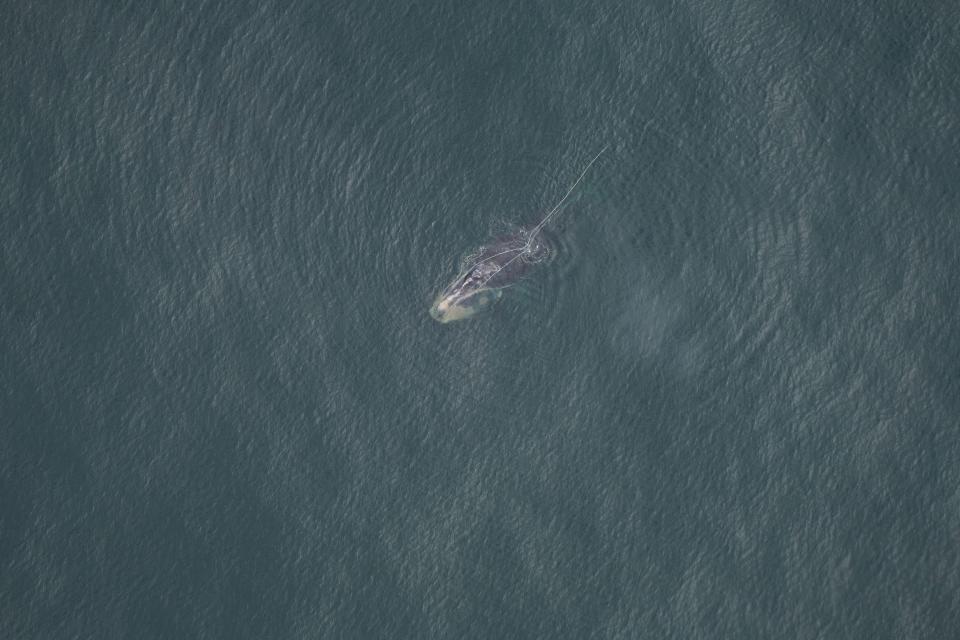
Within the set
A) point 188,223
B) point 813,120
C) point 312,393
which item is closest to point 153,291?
point 188,223

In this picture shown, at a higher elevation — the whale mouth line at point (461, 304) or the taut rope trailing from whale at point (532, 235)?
the taut rope trailing from whale at point (532, 235)

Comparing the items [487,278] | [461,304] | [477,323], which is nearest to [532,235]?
[487,278]

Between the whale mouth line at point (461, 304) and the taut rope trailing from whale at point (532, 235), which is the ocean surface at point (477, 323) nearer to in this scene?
the taut rope trailing from whale at point (532, 235)

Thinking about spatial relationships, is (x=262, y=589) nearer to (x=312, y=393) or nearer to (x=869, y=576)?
(x=312, y=393)

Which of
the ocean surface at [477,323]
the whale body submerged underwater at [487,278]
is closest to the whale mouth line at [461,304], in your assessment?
the whale body submerged underwater at [487,278]

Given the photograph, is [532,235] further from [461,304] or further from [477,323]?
[477,323]

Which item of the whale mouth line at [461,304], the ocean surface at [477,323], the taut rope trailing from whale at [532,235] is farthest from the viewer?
the taut rope trailing from whale at [532,235]

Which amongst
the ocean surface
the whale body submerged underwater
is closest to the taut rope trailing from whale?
the whale body submerged underwater
